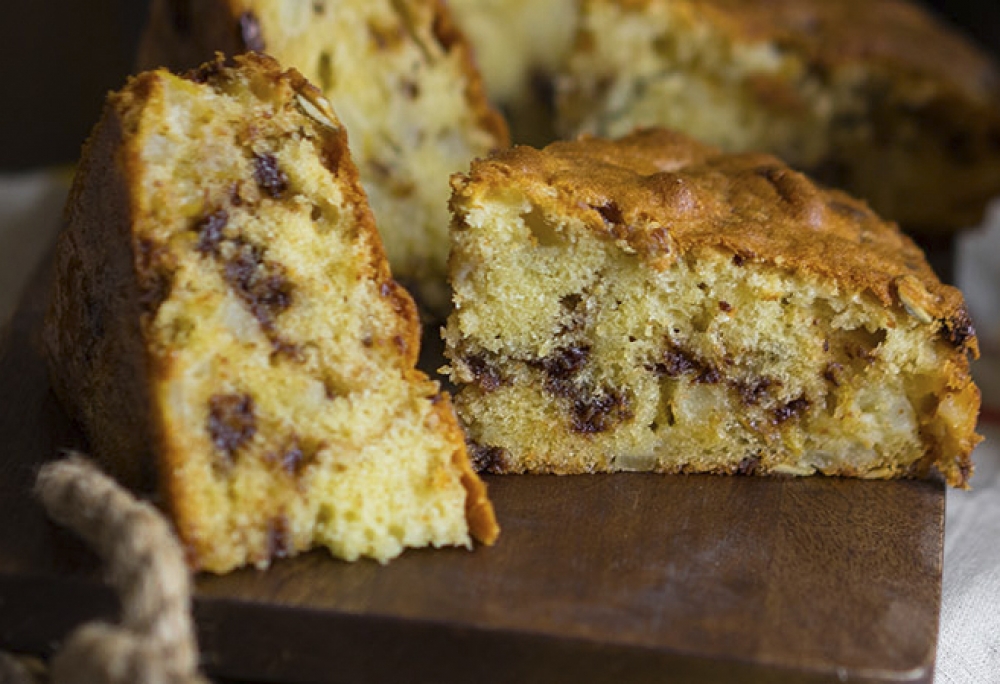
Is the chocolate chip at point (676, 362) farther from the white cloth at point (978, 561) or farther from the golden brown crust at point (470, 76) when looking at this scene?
the golden brown crust at point (470, 76)

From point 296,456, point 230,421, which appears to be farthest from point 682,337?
point 230,421

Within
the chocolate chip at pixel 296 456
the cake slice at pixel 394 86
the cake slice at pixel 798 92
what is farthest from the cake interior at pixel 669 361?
the cake slice at pixel 798 92

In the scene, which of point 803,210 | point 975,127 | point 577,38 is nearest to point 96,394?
point 803,210

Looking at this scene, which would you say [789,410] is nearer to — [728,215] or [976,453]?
[728,215]

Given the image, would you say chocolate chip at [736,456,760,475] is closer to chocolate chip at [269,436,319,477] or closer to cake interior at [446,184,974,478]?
cake interior at [446,184,974,478]

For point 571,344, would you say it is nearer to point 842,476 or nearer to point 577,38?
point 842,476

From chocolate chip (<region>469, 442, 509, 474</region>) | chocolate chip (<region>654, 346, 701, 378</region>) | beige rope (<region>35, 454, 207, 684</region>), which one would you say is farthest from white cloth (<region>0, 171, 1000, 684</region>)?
beige rope (<region>35, 454, 207, 684</region>)
